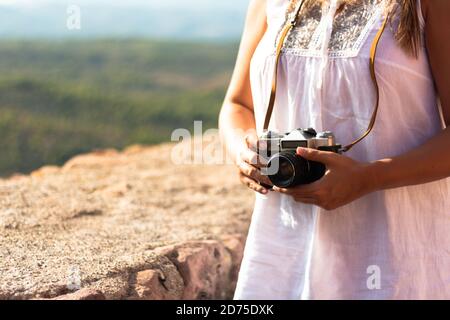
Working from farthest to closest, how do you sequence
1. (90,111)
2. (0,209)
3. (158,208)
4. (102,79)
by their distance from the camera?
(102,79), (90,111), (158,208), (0,209)

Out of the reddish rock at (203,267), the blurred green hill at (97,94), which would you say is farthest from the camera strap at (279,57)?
the blurred green hill at (97,94)

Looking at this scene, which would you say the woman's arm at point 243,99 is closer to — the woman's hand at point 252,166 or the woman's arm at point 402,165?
the woman's hand at point 252,166

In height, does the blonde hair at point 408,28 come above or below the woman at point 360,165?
above

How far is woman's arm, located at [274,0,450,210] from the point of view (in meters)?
2.00

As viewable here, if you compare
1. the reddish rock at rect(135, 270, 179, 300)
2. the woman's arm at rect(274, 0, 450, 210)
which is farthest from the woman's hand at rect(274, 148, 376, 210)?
the reddish rock at rect(135, 270, 179, 300)

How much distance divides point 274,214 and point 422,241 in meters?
0.39

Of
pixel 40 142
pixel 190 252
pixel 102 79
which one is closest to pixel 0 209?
pixel 190 252

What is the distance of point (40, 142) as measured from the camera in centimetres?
910

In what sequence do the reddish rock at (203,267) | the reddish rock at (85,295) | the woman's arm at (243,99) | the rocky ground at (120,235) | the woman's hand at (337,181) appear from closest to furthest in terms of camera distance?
the woman's hand at (337,181) < the woman's arm at (243,99) < the reddish rock at (85,295) < the rocky ground at (120,235) < the reddish rock at (203,267)

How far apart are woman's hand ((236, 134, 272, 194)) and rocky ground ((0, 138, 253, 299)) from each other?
902mm

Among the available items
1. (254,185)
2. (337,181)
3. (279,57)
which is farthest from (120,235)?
(337,181)

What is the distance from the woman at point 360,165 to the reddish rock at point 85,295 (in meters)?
0.80

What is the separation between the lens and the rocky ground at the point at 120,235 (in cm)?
305

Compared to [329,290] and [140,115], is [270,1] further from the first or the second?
[140,115]
